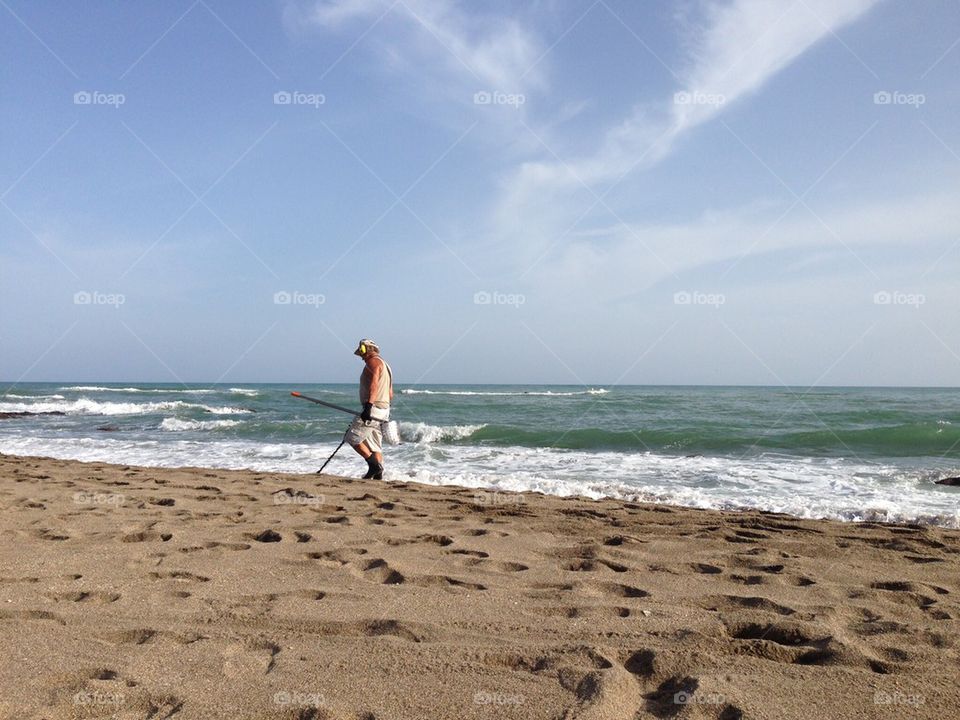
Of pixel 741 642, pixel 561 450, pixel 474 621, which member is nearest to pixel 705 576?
pixel 741 642

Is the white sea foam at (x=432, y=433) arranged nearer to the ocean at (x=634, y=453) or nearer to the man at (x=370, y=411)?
the ocean at (x=634, y=453)

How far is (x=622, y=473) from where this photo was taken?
1044 cm

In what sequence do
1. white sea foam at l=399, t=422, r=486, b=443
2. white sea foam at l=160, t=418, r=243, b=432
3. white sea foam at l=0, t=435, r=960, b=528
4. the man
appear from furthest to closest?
white sea foam at l=160, t=418, r=243, b=432 → white sea foam at l=399, t=422, r=486, b=443 → the man → white sea foam at l=0, t=435, r=960, b=528

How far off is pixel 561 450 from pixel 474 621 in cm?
1084

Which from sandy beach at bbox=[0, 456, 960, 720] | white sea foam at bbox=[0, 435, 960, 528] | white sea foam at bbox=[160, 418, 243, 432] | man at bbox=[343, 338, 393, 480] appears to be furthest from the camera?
white sea foam at bbox=[160, 418, 243, 432]

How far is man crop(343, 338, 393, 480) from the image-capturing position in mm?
9305

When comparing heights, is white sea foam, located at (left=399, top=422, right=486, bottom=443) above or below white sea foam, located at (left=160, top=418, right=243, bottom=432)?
above

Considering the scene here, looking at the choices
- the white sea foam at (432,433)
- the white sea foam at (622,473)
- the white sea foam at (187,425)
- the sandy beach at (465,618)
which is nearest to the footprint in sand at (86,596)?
the sandy beach at (465,618)

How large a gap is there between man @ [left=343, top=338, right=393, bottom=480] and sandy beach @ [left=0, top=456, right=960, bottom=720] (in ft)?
10.6

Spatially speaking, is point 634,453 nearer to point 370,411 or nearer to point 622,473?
point 622,473

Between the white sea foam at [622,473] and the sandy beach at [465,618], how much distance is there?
1.85 metres

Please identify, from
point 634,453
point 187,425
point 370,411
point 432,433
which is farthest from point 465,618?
point 187,425

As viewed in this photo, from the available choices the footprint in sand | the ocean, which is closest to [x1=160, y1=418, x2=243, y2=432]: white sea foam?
the ocean

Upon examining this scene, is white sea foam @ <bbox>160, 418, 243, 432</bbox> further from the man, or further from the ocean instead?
the man
